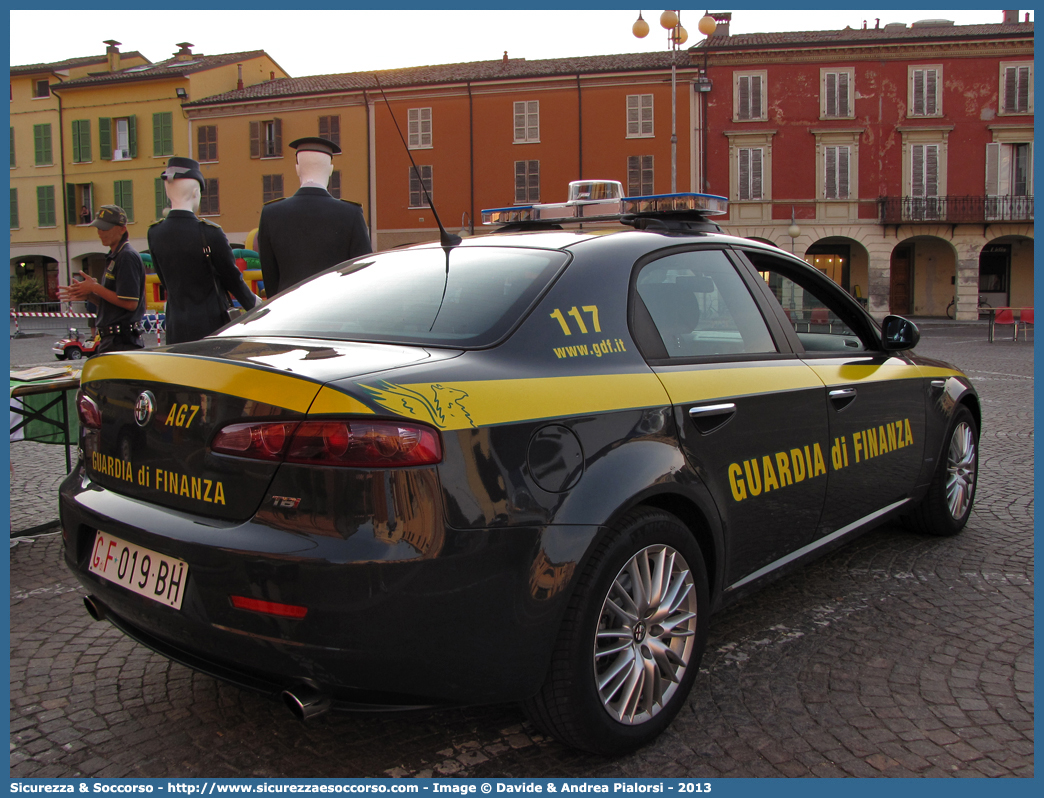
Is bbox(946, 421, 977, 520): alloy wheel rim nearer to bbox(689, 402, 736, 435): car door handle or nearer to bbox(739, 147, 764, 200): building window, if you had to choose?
bbox(689, 402, 736, 435): car door handle

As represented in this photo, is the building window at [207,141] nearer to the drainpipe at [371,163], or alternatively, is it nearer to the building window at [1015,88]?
the drainpipe at [371,163]

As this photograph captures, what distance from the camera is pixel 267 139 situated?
125 feet

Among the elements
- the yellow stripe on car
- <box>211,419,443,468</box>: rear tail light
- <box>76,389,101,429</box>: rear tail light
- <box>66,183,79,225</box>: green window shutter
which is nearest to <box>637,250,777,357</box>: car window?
<box>211,419,443,468</box>: rear tail light

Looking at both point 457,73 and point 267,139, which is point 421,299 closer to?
point 457,73

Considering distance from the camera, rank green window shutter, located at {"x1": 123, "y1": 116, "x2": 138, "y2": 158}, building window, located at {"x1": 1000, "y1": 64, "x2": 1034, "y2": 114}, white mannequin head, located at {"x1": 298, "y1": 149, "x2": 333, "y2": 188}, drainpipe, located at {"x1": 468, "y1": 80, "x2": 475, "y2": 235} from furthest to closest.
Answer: green window shutter, located at {"x1": 123, "y1": 116, "x2": 138, "y2": 158} < drainpipe, located at {"x1": 468, "y1": 80, "x2": 475, "y2": 235} < building window, located at {"x1": 1000, "y1": 64, "x2": 1034, "y2": 114} < white mannequin head, located at {"x1": 298, "y1": 149, "x2": 333, "y2": 188}

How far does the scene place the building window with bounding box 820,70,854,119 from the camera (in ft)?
110

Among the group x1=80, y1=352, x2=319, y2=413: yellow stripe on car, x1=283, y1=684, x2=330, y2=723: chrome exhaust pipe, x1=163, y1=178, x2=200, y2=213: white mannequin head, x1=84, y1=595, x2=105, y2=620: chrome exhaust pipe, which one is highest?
x1=163, y1=178, x2=200, y2=213: white mannequin head

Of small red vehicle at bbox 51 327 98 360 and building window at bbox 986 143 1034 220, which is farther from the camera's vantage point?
building window at bbox 986 143 1034 220

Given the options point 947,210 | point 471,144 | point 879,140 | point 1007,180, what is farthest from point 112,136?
point 1007,180

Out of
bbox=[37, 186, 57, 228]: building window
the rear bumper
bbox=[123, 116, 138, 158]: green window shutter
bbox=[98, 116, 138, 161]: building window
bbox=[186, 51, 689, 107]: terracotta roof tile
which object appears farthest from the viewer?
bbox=[37, 186, 57, 228]: building window

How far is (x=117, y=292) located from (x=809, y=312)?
3.79 m

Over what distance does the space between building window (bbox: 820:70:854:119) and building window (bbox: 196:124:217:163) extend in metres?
25.9

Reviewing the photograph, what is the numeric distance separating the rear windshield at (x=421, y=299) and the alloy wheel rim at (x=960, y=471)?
266 centimetres

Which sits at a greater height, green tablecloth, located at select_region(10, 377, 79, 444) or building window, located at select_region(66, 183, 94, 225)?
building window, located at select_region(66, 183, 94, 225)
